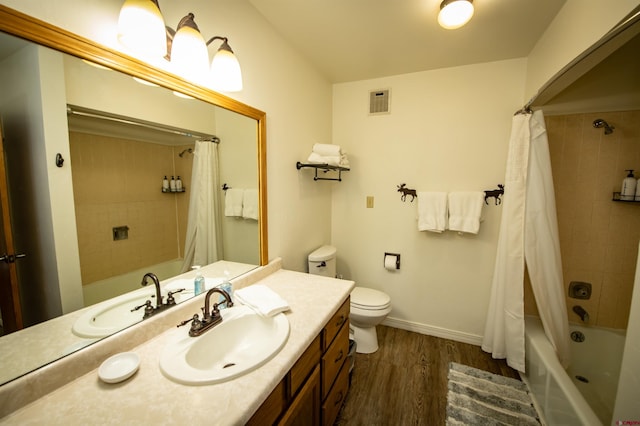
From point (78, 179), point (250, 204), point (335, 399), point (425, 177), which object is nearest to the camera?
point (78, 179)

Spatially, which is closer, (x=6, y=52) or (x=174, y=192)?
(x=6, y=52)

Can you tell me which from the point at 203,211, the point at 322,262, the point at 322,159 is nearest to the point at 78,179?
the point at 203,211

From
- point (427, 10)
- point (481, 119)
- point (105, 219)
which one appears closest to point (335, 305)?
point (105, 219)

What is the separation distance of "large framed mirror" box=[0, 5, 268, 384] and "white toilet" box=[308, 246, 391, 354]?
4.01 feet

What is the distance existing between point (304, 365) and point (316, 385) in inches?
8.4

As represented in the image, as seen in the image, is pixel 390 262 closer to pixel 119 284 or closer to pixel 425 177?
pixel 425 177

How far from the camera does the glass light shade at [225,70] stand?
3.69 feet

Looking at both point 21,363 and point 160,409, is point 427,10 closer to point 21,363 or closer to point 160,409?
point 160,409

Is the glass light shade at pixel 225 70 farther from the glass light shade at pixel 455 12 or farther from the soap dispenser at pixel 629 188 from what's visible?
the soap dispenser at pixel 629 188

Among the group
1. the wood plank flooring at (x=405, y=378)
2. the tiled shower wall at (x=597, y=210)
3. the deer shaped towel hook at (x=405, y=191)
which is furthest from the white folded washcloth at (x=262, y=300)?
the tiled shower wall at (x=597, y=210)

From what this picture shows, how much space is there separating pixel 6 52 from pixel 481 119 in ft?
8.68

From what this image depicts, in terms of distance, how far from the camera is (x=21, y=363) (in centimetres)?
67

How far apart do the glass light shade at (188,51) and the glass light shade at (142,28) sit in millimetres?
98

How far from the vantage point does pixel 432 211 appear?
2.16 m
